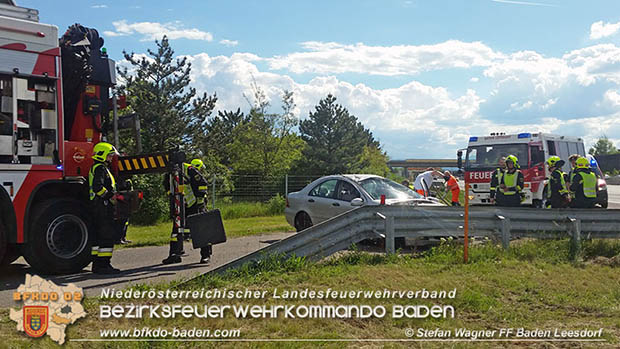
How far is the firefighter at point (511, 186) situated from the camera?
38.1 feet

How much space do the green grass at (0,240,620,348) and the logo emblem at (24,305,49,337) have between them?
0.12 m

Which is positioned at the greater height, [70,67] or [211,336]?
[70,67]

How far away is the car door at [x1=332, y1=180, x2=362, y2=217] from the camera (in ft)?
36.6

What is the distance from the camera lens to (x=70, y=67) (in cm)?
876

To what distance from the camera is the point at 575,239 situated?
359 inches

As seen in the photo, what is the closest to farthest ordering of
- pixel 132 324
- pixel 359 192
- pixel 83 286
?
1. pixel 132 324
2. pixel 83 286
3. pixel 359 192

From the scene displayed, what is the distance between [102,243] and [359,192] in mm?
5007

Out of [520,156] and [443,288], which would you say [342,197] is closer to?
[443,288]

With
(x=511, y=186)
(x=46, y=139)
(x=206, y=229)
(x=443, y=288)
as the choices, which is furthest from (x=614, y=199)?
(x=46, y=139)

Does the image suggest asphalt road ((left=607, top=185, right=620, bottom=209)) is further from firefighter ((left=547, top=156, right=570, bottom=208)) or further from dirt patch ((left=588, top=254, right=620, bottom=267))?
dirt patch ((left=588, top=254, right=620, bottom=267))

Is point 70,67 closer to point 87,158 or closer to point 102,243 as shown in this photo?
point 87,158

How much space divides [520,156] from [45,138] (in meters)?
14.8

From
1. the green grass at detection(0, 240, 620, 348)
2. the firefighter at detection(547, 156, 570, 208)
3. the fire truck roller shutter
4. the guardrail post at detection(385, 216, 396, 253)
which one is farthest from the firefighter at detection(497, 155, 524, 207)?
the fire truck roller shutter

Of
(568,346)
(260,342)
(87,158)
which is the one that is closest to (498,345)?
(568,346)
